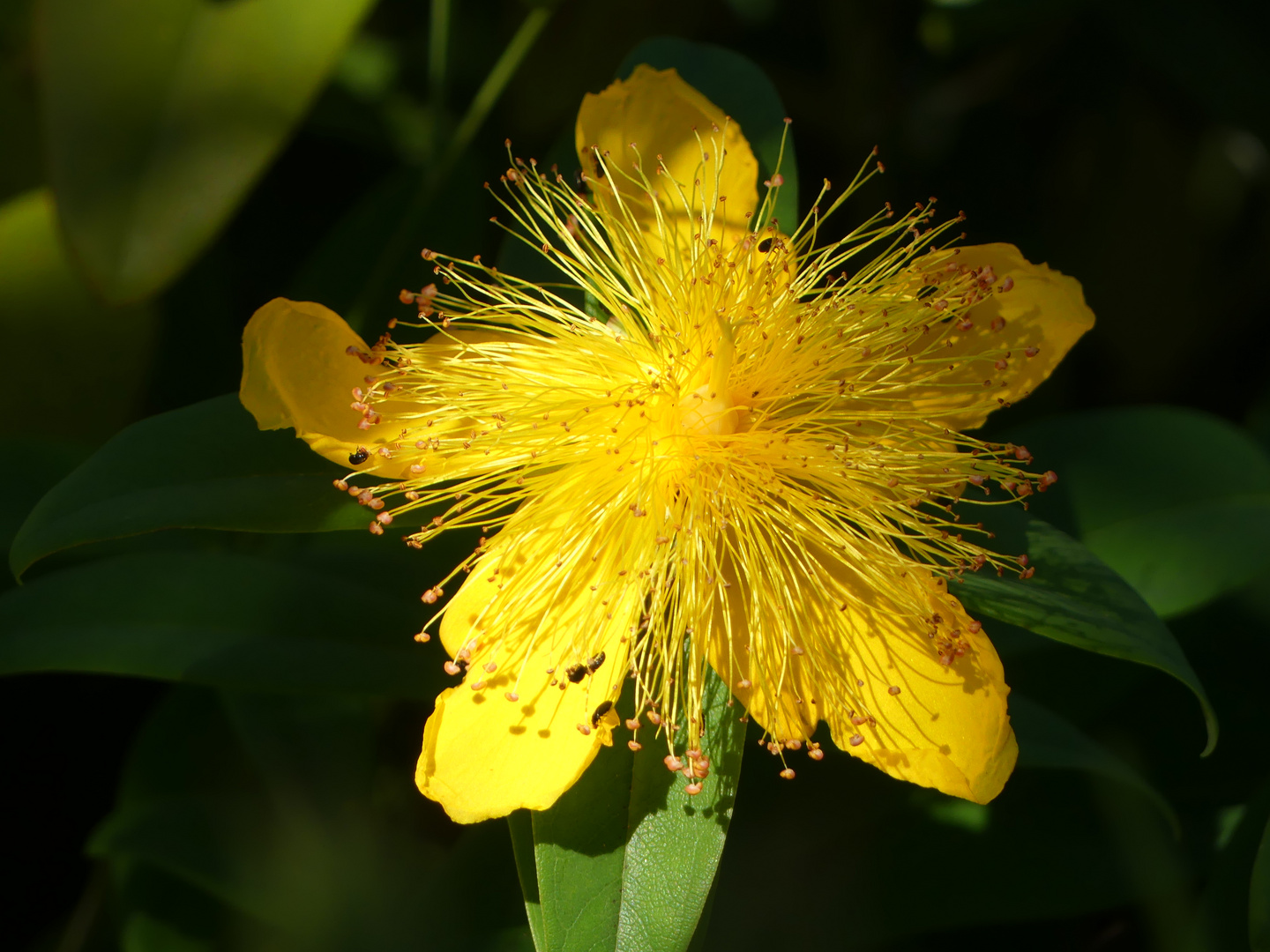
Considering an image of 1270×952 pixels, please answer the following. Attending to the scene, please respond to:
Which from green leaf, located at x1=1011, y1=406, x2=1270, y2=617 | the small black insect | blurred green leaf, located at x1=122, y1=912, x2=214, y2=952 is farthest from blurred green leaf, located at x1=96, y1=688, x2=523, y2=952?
green leaf, located at x1=1011, y1=406, x2=1270, y2=617

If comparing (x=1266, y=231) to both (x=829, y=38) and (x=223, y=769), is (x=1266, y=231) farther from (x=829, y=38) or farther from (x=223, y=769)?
(x=223, y=769)

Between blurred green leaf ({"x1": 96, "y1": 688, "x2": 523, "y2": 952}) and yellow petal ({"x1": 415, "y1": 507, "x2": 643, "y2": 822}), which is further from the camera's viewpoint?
blurred green leaf ({"x1": 96, "y1": 688, "x2": 523, "y2": 952})

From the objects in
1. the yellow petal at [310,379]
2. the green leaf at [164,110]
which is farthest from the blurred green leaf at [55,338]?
the yellow petal at [310,379]

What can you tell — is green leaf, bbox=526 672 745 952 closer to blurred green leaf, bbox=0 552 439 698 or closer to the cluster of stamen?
the cluster of stamen

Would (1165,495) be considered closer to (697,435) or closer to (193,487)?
(697,435)

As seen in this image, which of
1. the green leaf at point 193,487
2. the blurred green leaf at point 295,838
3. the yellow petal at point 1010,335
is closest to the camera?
the green leaf at point 193,487

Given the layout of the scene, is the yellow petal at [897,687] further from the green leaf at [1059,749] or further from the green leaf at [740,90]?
the green leaf at [740,90]

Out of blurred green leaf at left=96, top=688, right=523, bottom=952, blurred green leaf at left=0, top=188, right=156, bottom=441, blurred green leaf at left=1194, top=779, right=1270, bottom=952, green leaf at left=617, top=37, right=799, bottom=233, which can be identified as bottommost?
blurred green leaf at left=1194, top=779, right=1270, bottom=952
